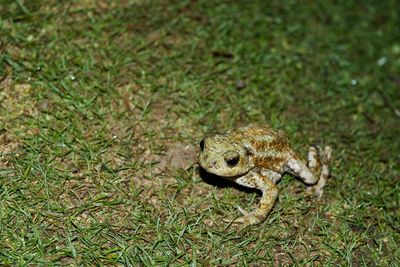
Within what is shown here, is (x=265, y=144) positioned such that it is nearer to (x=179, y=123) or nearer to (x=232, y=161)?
(x=232, y=161)

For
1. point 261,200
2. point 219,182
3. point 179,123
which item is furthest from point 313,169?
point 179,123

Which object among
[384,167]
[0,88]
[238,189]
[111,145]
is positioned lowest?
[384,167]

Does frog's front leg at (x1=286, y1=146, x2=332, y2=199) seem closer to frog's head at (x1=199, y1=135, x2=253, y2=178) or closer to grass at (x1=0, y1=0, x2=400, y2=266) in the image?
grass at (x1=0, y1=0, x2=400, y2=266)

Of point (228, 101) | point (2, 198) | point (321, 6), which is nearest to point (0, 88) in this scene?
point (2, 198)

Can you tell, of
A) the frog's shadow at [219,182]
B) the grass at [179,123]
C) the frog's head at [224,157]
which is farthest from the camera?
the frog's shadow at [219,182]

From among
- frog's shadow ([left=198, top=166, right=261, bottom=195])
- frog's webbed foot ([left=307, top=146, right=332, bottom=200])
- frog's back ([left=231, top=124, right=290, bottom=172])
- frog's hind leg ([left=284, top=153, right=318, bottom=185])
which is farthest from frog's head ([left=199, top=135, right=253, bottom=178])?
frog's webbed foot ([left=307, top=146, right=332, bottom=200])

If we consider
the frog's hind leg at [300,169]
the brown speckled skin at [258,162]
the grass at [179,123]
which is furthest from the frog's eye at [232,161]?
the frog's hind leg at [300,169]

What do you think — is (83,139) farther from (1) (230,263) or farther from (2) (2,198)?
(1) (230,263)

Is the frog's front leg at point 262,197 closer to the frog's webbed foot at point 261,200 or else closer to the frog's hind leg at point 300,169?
the frog's webbed foot at point 261,200
